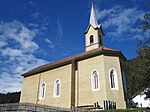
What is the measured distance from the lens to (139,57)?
16.5 metres

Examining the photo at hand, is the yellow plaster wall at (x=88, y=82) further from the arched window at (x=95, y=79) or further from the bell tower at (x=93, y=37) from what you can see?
the bell tower at (x=93, y=37)

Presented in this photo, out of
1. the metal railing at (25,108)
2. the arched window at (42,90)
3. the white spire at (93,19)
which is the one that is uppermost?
the white spire at (93,19)

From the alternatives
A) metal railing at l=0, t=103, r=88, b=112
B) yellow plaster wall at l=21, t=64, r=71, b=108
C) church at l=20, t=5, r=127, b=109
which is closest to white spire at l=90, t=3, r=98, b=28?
church at l=20, t=5, r=127, b=109

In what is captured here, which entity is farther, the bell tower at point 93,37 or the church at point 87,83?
the bell tower at point 93,37

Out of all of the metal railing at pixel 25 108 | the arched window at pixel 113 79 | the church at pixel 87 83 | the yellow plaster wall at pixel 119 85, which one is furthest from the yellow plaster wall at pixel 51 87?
the metal railing at pixel 25 108

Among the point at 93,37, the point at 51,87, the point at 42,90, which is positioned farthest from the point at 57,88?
the point at 93,37

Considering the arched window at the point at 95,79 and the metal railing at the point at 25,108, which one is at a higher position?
the arched window at the point at 95,79

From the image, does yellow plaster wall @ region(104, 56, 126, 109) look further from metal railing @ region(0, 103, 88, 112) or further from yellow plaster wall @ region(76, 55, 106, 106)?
metal railing @ region(0, 103, 88, 112)

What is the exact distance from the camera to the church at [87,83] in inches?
887

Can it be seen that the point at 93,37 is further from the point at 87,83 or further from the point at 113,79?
the point at 113,79

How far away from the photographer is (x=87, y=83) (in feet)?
80.8

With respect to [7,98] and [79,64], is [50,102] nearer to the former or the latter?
[79,64]

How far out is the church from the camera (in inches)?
887

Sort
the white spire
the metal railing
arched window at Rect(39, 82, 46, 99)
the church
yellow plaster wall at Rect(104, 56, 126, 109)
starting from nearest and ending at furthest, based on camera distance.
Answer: the metal railing < yellow plaster wall at Rect(104, 56, 126, 109) < the church < arched window at Rect(39, 82, 46, 99) < the white spire
